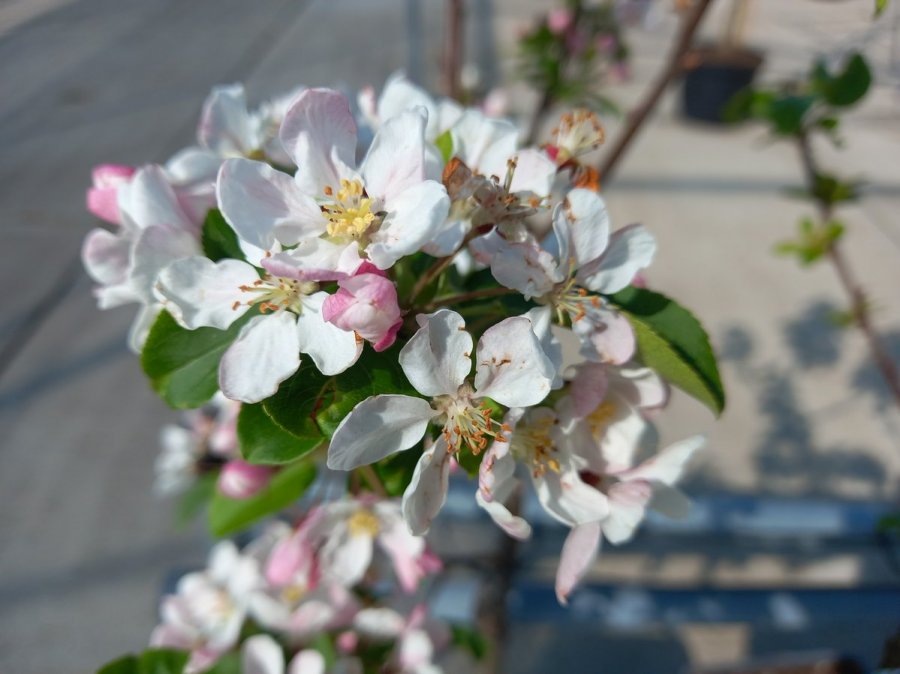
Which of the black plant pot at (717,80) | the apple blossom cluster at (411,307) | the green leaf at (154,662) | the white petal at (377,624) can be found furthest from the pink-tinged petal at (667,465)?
the black plant pot at (717,80)

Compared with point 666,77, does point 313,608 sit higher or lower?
lower

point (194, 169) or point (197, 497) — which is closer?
point (194, 169)

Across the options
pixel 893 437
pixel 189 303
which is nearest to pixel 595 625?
pixel 893 437

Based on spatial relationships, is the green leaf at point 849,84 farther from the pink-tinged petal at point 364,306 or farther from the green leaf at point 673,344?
the pink-tinged petal at point 364,306

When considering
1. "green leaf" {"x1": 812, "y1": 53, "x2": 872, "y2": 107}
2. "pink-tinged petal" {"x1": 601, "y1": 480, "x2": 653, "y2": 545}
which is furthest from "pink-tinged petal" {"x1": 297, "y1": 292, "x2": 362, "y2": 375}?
"green leaf" {"x1": 812, "y1": 53, "x2": 872, "y2": 107}

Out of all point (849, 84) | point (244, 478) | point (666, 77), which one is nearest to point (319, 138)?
point (244, 478)

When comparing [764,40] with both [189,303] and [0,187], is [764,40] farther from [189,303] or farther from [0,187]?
[189,303]

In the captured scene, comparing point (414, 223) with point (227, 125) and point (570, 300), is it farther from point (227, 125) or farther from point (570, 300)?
point (227, 125)
